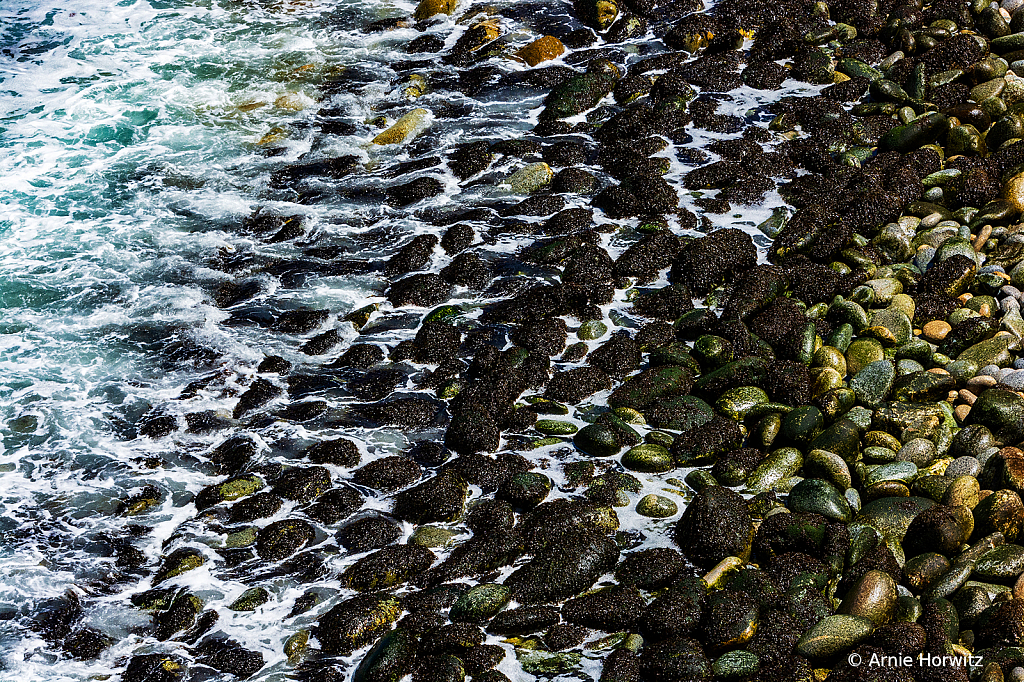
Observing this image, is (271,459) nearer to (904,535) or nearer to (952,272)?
(904,535)

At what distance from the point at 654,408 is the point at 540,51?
28.7 feet

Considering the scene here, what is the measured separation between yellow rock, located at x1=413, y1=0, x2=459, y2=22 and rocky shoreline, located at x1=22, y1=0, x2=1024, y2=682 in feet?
13.7

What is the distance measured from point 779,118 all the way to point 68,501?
432 inches

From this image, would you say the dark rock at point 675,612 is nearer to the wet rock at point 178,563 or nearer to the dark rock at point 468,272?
the wet rock at point 178,563

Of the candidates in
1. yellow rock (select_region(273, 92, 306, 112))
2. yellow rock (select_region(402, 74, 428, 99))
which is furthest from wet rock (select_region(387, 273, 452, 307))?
yellow rock (select_region(273, 92, 306, 112))

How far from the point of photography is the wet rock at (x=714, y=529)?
740 cm

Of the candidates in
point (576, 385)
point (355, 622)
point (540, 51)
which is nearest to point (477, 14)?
point (540, 51)

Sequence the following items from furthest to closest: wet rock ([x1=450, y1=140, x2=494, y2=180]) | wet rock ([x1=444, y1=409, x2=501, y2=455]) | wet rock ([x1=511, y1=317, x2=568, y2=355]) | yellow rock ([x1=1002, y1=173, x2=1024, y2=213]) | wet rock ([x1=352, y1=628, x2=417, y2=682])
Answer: wet rock ([x1=450, y1=140, x2=494, y2=180]) < yellow rock ([x1=1002, y1=173, x2=1024, y2=213]) < wet rock ([x1=511, y1=317, x2=568, y2=355]) < wet rock ([x1=444, y1=409, x2=501, y2=455]) < wet rock ([x1=352, y1=628, x2=417, y2=682])

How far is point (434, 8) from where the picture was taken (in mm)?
16859

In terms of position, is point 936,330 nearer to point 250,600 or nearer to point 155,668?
point 250,600

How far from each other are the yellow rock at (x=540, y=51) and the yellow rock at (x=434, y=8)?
2343mm

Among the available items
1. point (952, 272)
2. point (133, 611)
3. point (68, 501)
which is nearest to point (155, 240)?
point (68, 501)

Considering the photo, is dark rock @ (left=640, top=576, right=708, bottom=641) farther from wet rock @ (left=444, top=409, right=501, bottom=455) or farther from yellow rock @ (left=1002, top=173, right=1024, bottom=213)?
yellow rock @ (left=1002, top=173, right=1024, bottom=213)

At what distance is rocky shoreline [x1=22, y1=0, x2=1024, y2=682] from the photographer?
6.92m
